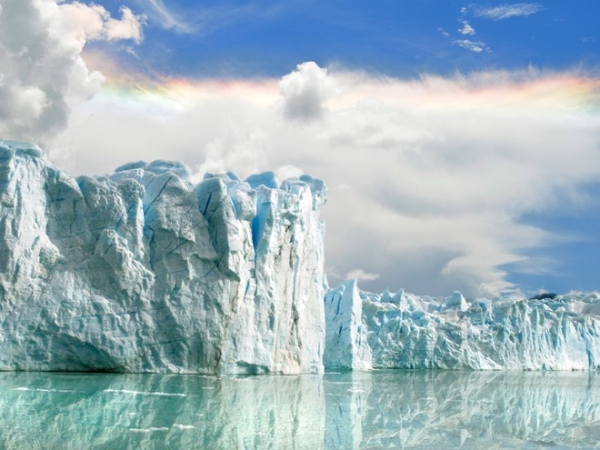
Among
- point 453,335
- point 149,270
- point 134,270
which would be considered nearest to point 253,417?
point 134,270

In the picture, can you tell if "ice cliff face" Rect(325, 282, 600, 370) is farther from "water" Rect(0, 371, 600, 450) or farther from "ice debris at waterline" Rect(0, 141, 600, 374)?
"water" Rect(0, 371, 600, 450)

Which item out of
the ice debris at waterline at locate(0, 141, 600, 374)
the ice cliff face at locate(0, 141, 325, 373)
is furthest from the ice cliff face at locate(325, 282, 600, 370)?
the ice cliff face at locate(0, 141, 325, 373)

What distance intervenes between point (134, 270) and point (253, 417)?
7691 mm

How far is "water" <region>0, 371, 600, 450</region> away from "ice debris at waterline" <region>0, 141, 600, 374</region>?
1.08 meters

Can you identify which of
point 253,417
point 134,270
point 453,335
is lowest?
point 253,417

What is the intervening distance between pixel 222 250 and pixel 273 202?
2975mm

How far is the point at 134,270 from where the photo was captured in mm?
17031

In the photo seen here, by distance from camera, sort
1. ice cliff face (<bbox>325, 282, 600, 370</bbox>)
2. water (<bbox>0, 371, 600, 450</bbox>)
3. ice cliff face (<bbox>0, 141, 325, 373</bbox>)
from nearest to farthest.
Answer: water (<bbox>0, 371, 600, 450</bbox>) < ice cliff face (<bbox>0, 141, 325, 373</bbox>) < ice cliff face (<bbox>325, 282, 600, 370</bbox>)

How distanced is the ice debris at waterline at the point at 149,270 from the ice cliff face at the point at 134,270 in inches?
1.1

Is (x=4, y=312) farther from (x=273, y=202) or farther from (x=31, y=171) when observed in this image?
(x=273, y=202)

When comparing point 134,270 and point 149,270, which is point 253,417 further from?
point 149,270

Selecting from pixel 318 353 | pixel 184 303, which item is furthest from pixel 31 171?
pixel 318 353

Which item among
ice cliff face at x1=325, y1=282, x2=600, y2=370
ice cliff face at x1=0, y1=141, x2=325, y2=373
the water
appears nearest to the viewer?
the water

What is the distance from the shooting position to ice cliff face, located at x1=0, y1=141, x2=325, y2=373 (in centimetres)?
1585
